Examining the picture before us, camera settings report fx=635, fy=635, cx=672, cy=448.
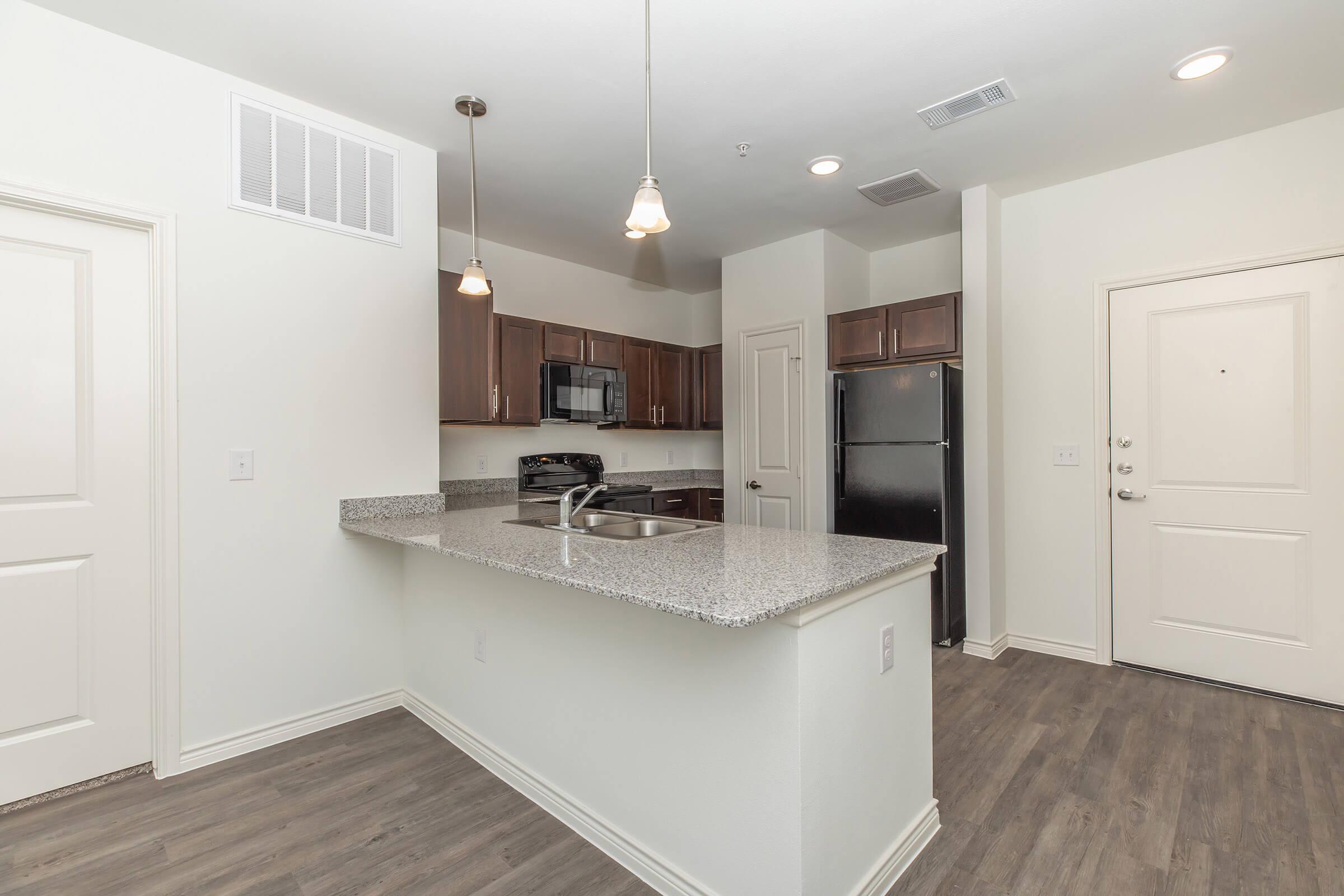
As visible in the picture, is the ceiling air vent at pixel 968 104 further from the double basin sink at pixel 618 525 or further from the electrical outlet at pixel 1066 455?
the double basin sink at pixel 618 525

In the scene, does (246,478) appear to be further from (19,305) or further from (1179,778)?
(1179,778)

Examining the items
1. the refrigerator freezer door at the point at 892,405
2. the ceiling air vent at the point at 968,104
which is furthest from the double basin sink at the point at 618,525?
the ceiling air vent at the point at 968,104

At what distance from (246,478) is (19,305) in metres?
0.83

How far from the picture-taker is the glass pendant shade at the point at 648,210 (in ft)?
5.78

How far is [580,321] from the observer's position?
15.9 feet

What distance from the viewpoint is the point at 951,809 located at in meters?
1.99

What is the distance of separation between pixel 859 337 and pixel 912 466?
35.9 inches

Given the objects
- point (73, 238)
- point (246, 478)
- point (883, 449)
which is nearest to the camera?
point (73, 238)

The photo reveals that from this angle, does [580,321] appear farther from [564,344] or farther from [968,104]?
[968,104]

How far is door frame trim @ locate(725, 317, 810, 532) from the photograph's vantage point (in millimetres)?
4098

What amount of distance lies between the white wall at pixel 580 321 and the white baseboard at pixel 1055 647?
2828 mm

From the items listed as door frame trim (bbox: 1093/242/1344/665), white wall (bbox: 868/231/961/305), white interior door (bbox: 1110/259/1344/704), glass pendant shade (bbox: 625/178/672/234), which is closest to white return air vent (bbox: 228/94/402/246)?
glass pendant shade (bbox: 625/178/672/234)

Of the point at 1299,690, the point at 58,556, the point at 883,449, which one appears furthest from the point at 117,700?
the point at 1299,690

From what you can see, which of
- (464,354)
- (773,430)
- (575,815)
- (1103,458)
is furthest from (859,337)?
(575,815)
